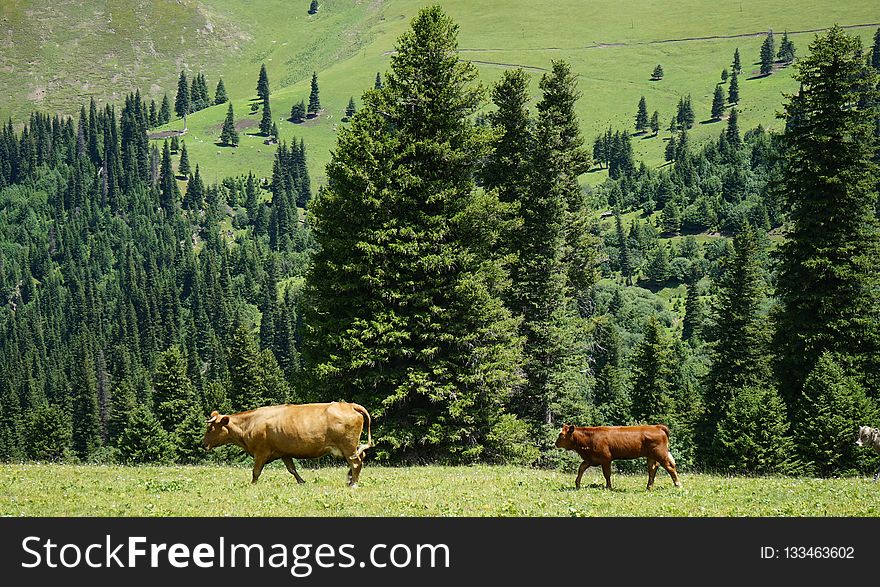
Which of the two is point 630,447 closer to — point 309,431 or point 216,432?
point 309,431

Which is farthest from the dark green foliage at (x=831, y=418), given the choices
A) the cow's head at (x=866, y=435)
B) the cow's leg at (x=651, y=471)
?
→ the cow's leg at (x=651, y=471)

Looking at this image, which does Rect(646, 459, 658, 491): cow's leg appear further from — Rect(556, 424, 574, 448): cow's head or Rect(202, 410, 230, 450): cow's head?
Rect(202, 410, 230, 450): cow's head

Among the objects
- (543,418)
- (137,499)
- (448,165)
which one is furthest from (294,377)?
(137,499)

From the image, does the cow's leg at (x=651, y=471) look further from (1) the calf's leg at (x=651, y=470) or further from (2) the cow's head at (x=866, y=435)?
(2) the cow's head at (x=866, y=435)

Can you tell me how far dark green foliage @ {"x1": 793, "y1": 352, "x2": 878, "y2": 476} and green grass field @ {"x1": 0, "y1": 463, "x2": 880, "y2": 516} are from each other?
56.3ft

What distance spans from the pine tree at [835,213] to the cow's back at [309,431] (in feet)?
88.9

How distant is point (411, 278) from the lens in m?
35.7

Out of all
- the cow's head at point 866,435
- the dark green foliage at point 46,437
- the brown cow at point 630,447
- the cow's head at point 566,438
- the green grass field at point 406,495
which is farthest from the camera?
the dark green foliage at point 46,437

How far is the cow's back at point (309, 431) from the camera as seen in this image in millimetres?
21234

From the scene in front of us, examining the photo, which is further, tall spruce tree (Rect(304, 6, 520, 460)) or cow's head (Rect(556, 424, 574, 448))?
tall spruce tree (Rect(304, 6, 520, 460))

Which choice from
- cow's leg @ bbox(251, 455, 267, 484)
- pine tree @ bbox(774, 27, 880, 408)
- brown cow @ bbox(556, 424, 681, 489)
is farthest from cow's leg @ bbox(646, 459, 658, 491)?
pine tree @ bbox(774, 27, 880, 408)

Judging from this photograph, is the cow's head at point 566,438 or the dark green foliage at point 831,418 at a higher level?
the cow's head at point 566,438

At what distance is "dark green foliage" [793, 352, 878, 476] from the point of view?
4025 centimetres
